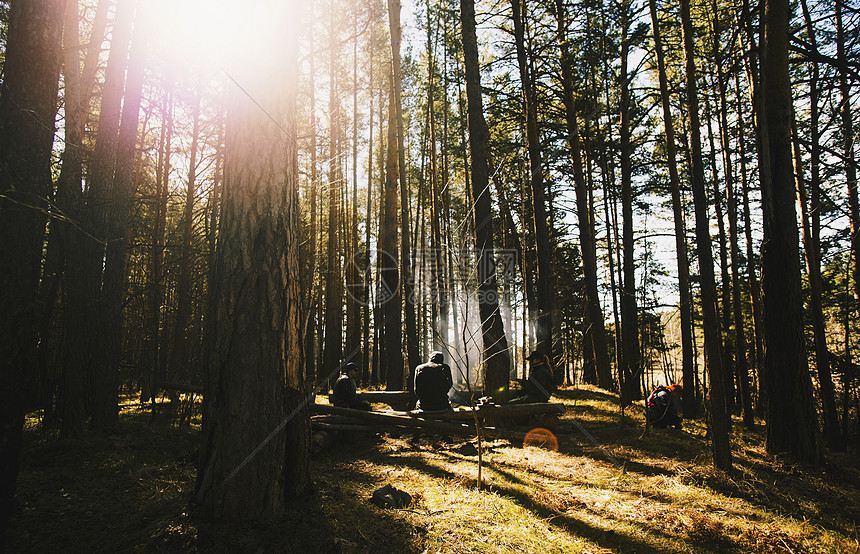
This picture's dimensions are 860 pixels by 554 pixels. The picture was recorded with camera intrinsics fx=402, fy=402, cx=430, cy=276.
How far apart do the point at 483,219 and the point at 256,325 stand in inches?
245

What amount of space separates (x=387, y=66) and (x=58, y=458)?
14.2 metres

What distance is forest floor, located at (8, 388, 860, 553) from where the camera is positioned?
2732 millimetres

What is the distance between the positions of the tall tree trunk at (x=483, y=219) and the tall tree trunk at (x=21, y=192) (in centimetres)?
568

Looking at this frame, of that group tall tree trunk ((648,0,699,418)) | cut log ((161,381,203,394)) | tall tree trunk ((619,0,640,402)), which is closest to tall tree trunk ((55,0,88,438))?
cut log ((161,381,203,394))

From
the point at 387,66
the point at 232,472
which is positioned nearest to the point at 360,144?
the point at 387,66

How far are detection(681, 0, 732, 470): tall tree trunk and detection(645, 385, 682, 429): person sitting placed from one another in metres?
2.70

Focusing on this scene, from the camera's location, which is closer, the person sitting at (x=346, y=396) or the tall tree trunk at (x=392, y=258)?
the person sitting at (x=346, y=396)

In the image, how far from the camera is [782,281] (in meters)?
5.39

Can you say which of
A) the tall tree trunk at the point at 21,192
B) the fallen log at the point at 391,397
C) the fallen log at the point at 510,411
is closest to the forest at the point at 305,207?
the tall tree trunk at the point at 21,192

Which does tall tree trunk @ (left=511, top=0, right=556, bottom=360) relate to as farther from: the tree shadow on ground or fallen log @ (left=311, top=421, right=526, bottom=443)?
the tree shadow on ground

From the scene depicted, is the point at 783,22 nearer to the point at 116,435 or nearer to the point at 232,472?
the point at 232,472

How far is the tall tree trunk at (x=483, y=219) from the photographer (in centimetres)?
771

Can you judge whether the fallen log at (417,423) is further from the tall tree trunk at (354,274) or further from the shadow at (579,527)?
the tall tree trunk at (354,274)

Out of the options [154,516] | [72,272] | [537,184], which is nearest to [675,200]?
[537,184]
